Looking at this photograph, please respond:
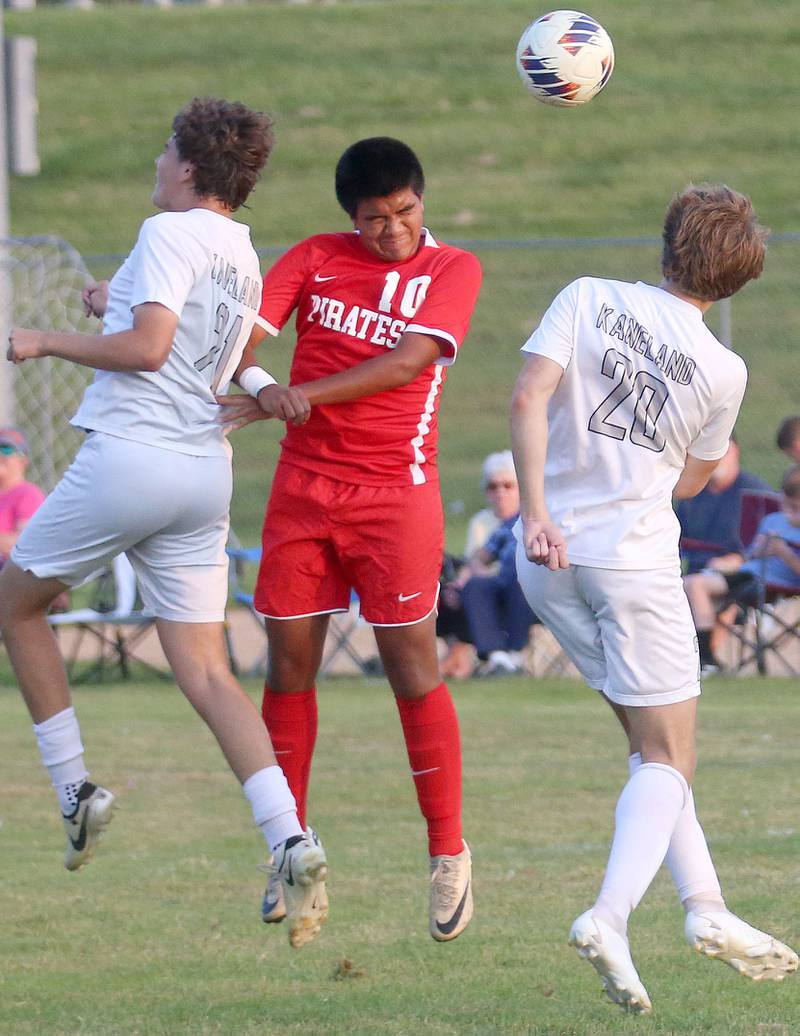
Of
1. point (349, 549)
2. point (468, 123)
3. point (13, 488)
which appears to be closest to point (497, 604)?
point (13, 488)

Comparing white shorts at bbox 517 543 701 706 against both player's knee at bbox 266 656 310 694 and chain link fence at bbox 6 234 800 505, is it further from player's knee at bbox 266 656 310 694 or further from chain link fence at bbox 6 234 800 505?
chain link fence at bbox 6 234 800 505

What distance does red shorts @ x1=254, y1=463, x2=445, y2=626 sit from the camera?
205 inches

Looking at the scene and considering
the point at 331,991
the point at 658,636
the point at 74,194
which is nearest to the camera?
the point at 658,636

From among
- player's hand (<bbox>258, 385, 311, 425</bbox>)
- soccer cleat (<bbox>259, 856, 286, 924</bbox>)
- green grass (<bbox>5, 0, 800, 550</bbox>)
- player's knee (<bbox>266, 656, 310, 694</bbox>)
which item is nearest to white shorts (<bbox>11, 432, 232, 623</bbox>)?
player's hand (<bbox>258, 385, 311, 425</bbox>)

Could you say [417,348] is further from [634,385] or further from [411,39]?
[411,39]

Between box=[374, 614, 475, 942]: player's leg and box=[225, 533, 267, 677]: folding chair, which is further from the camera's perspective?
box=[225, 533, 267, 677]: folding chair

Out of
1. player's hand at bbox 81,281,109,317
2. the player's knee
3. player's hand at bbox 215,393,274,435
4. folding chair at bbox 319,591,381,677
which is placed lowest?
folding chair at bbox 319,591,381,677

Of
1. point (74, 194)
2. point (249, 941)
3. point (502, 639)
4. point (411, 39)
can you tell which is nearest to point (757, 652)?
point (502, 639)

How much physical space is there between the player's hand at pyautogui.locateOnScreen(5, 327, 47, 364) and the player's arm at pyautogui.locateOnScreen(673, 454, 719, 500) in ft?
5.72

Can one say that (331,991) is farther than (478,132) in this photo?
No

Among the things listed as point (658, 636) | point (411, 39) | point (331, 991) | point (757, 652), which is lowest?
point (757, 652)

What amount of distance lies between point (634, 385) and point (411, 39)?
32.8 m

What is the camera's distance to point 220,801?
7.91 metres

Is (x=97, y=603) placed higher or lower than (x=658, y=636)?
lower
